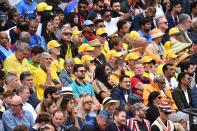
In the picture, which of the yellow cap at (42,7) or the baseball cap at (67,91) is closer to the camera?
the baseball cap at (67,91)

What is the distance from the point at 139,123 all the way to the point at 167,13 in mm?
8614

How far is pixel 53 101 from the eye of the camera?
629 inches

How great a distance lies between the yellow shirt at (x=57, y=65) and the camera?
61.4ft

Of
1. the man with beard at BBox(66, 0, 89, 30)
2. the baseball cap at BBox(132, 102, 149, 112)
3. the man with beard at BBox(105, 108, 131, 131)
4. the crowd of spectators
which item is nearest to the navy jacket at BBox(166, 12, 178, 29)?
the crowd of spectators

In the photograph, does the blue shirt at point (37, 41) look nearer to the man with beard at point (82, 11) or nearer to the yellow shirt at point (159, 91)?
the man with beard at point (82, 11)

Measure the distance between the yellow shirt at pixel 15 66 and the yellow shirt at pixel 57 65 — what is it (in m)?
0.75

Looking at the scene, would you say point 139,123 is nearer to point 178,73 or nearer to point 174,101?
point 174,101

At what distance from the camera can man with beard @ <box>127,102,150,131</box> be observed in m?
16.6

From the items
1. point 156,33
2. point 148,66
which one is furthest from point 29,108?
point 156,33

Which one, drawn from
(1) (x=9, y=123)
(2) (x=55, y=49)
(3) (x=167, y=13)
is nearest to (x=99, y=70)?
(2) (x=55, y=49)

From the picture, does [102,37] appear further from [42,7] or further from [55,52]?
[55,52]

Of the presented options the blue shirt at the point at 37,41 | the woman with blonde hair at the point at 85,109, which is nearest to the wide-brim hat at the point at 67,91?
the woman with blonde hair at the point at 85,109

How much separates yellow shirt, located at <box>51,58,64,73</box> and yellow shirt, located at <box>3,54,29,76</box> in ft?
2.45

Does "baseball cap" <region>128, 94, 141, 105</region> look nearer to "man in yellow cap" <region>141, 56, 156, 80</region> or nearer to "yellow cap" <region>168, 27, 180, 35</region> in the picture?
"man in yellow cap" <region>141, 56, 156, 80</region>
